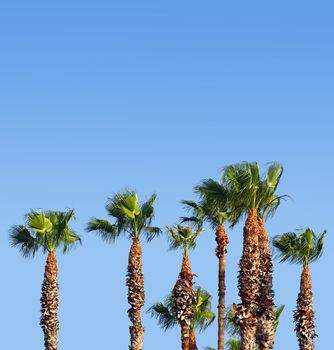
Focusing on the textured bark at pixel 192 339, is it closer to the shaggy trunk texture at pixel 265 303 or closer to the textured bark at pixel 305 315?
the textured bark at pixel 305 315

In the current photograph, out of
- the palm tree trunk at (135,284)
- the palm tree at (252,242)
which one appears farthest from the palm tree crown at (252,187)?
the palm tree trunk at (135,284)

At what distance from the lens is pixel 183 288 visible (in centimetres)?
8006

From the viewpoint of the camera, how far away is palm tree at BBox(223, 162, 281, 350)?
7119 cm

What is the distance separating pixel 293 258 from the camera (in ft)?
256

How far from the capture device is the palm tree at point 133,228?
80.6m

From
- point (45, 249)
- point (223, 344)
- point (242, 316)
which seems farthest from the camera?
point (45, 249)

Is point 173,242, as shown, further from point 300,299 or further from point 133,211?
point 300,299

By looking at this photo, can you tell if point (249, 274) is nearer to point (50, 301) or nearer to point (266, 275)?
point (266, 275)

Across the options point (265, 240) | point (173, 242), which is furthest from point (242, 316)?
point (173, 242)

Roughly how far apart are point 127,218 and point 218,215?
601 centimetres

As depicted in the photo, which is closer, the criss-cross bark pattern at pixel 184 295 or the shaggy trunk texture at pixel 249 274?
the shaggy trunk texture at pixel 249 274

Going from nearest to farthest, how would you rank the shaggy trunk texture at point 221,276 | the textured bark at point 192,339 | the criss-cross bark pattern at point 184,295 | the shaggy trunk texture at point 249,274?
1. the shaggy trunk texture at point 249,274
2. the shaggy trunk texture at point 221,276
3. the criss-cross bark pattern at point 184,295
4. the textured bark at point 192,339

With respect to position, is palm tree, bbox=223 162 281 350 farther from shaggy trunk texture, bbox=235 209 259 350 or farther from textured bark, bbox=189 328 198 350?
textured bark, bbox=189 328 198 350

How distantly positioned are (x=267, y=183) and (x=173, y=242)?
379 inches
